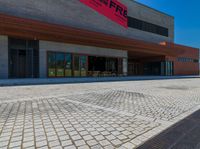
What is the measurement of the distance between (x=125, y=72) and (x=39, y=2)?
55.5 ft

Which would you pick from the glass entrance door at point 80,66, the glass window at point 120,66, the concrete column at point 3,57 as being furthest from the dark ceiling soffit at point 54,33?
the glass window at point 120,66

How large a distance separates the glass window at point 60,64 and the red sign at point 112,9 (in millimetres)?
9121

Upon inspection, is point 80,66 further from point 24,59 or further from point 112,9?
point 112,9

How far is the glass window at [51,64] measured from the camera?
1874 centimetres

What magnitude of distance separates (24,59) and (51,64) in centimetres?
314

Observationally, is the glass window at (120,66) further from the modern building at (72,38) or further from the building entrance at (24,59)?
the building entrance at (24,59)

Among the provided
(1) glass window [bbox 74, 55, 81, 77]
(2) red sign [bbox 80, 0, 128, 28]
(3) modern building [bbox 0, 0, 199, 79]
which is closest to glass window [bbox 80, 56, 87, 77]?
(3) modern building [bbox 0, 0, 199, 79]

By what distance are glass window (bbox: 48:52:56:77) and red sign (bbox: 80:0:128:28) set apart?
31.9ft

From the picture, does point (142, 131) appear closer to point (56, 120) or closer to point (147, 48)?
point (56, 120)

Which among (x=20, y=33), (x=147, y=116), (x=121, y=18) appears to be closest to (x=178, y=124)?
(x=147, y=116)

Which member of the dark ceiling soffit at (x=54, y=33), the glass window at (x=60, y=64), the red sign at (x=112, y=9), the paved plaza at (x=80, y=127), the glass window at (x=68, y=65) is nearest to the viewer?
the paved plaza at (x=80, y=127)

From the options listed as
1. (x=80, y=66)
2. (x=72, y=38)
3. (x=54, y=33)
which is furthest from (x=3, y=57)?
(x=80, y=66)

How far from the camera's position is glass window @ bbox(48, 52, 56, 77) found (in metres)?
18.7

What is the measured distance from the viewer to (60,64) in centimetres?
1969
